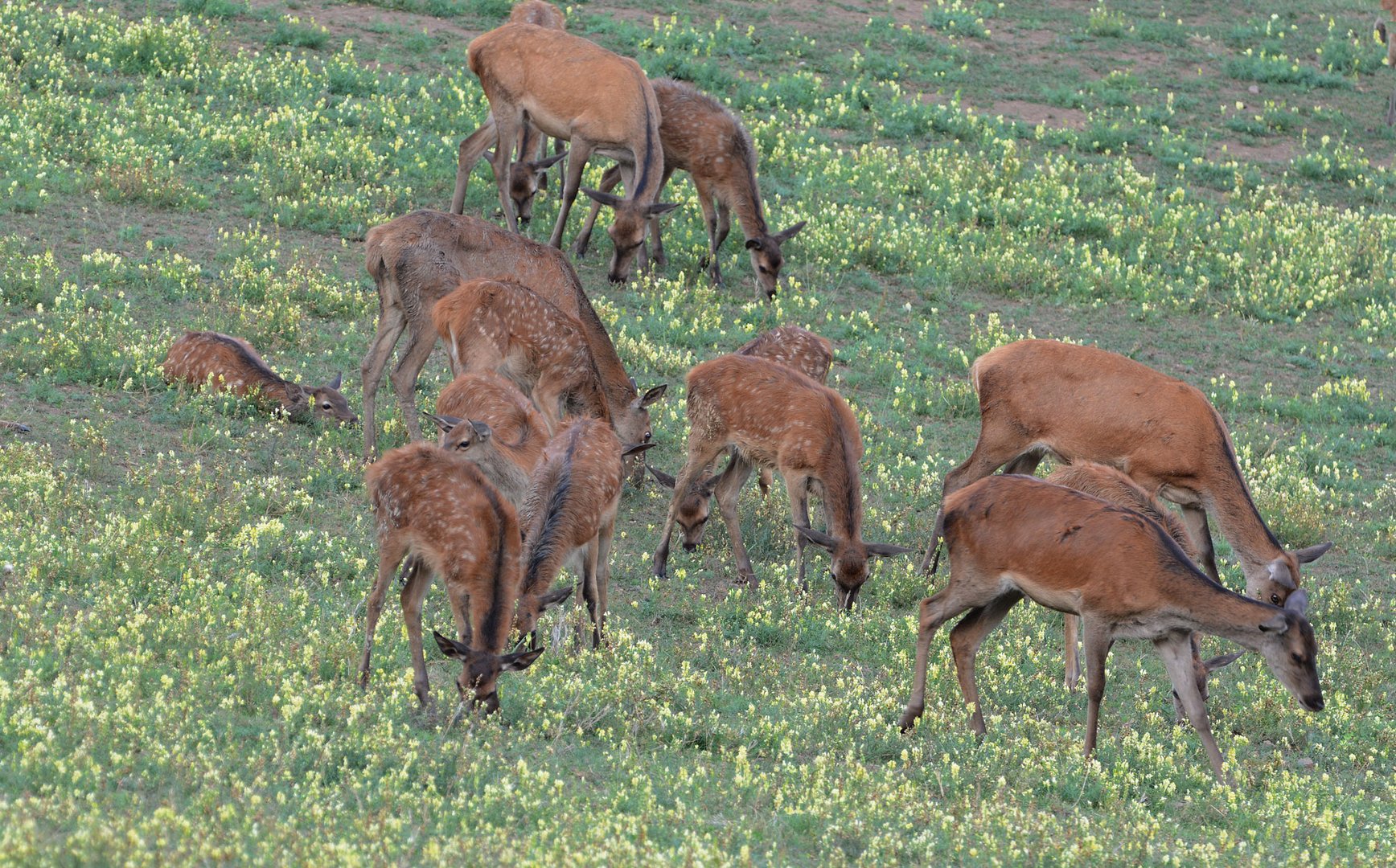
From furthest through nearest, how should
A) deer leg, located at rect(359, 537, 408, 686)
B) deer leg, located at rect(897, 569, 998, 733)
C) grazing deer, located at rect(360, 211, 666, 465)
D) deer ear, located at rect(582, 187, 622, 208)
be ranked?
deer ear, located at rect(582, 187, 622, 208)
grazing deer, located at rect(360, 211, 666, 465)
deer leg, located at rect(897, 569, 998, 733)
deer leg, located at rect(359, 537, 408, 686)

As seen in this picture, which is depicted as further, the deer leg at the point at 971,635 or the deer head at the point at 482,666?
the deer leg at the point at 971,635

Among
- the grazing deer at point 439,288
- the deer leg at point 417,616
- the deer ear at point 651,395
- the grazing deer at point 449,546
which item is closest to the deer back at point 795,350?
the grazing deer at point 439,288

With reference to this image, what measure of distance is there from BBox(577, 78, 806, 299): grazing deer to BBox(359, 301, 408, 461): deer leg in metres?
3.82

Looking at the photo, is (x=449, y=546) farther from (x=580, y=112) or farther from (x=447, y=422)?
(x=580, y=112)

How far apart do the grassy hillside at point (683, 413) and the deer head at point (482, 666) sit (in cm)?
21

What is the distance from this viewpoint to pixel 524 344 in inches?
470

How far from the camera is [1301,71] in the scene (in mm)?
23656

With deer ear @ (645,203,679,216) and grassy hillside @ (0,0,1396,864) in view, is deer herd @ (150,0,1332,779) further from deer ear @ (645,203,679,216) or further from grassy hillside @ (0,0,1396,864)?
grassy hillside @ (0,0,1396,864)

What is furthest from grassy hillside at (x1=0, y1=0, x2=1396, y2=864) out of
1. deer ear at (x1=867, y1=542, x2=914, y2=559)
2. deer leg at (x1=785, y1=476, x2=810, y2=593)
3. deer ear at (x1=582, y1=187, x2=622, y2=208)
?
deer ear at (x1=582, y1=187, x2=622, y2=208)

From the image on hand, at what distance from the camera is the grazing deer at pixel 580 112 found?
15758mm

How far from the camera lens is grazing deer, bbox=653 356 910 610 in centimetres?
1086

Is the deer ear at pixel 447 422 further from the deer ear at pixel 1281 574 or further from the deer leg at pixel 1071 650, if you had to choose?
the deer ear at pixel 1281 574

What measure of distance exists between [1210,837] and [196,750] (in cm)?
464

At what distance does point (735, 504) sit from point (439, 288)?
2.90 m
